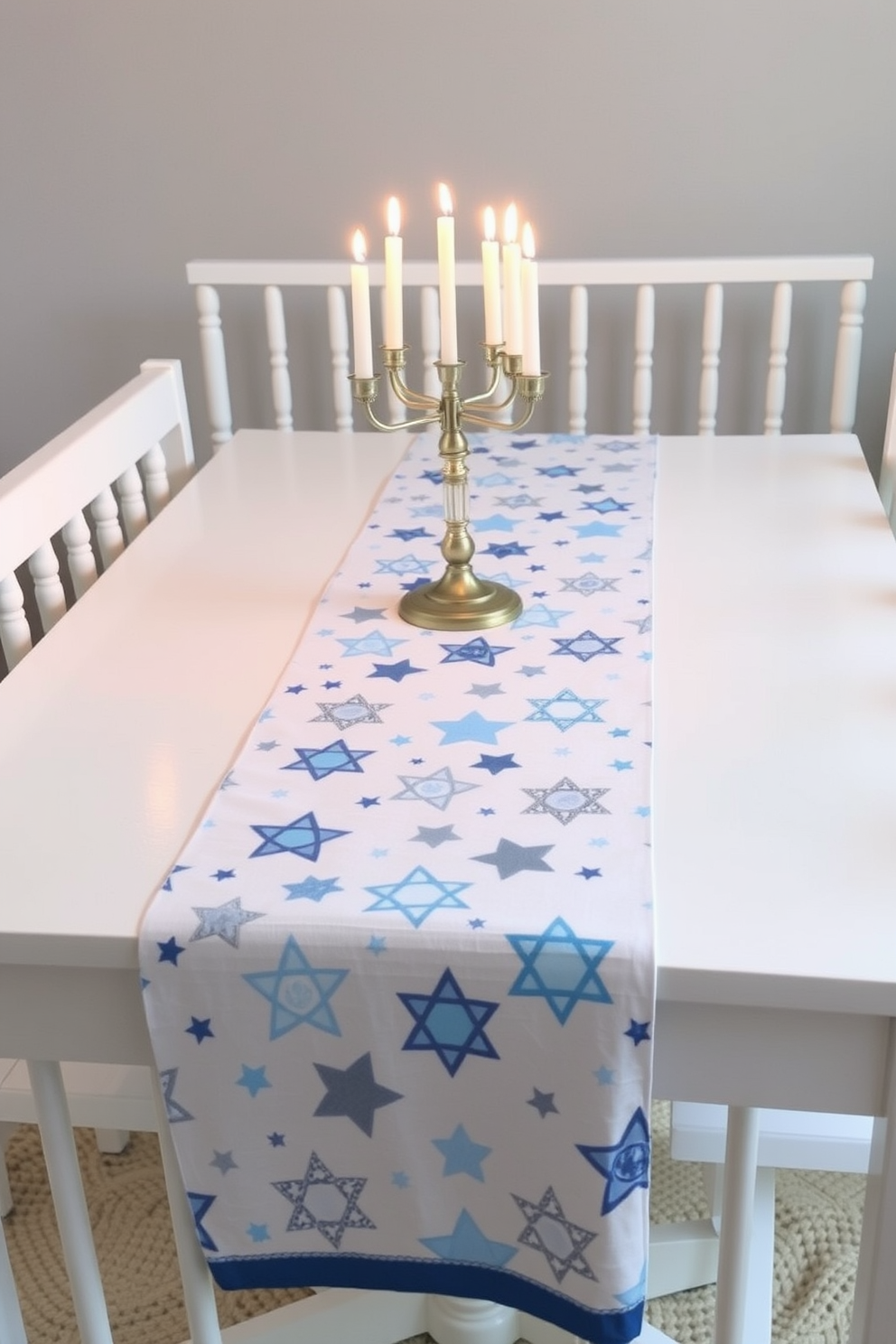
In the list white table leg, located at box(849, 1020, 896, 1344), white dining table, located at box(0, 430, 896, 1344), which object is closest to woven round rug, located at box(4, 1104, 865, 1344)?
white dining table, located at box(0, 430, 896, 1344)

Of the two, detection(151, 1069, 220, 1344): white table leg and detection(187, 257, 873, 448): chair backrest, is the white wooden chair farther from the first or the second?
detection(187, 257, 873, 448): chair backrest

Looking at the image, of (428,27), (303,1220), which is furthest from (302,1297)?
(428,27)

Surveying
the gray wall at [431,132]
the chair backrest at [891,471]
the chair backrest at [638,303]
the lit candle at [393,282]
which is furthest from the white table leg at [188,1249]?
the gray wall at [431,132]

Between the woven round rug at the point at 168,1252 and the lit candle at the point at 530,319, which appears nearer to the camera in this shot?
the lit candle at the point at 530,319

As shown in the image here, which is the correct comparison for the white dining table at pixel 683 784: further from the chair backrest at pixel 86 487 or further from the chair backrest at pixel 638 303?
the chair backrest at pixel 638 303

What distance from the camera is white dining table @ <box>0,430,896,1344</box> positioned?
0.77 meters

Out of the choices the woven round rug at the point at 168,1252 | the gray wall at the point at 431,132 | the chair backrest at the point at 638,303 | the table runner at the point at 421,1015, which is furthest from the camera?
the gray wall at the point at 431,132

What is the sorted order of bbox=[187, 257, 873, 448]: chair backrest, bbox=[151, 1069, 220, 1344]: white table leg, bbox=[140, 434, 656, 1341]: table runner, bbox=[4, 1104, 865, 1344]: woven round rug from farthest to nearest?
1. bbox=[187, 257, 873, 448]: chair backrest
2. bbox=[4, 1104, 865, 1344]: woven round rug
3. bbox=[151, 1069, 220, 1344]: white table leg
4. bbox=[140, 434, 656, 1341]: table runner

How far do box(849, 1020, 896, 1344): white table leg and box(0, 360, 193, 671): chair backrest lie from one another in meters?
0.82

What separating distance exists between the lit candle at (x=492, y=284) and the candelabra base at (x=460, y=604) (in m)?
0.21

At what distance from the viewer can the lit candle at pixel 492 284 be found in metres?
1.05

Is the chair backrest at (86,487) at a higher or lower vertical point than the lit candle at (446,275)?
lower

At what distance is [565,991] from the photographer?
74 centimetres

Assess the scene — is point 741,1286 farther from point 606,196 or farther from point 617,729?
point 606,196
